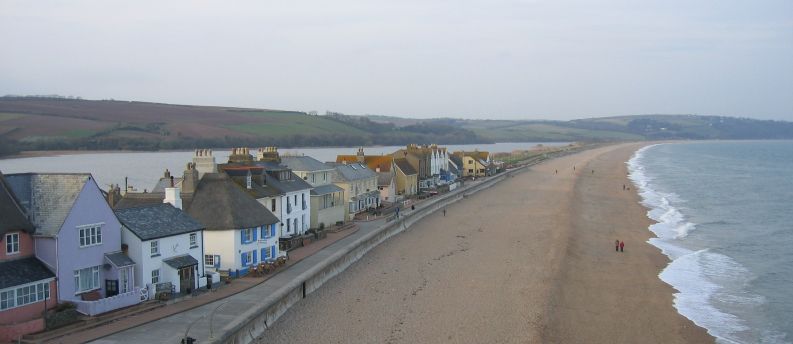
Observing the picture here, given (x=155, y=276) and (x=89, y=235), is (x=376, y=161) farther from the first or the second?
(x=89, y=235)

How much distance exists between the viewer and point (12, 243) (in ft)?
60.5

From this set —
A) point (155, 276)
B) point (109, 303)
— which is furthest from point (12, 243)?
point (155, 276)

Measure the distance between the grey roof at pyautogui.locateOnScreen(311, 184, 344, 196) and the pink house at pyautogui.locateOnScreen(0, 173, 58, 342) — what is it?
1986 centimetres

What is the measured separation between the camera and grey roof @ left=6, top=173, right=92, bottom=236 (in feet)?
63.1

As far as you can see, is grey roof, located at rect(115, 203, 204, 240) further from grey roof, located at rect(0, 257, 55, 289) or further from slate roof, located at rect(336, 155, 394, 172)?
slate roof, located at rect(336, 155, 394, 172)

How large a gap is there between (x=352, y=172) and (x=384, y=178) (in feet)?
26.1

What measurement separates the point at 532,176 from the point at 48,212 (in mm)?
76207

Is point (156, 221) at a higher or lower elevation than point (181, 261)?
higher


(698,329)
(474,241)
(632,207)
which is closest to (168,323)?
(698,329)

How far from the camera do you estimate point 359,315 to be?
2272 cm

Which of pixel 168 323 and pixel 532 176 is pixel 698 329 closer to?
pixel 168 323

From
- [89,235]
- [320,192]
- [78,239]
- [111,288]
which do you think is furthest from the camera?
[320,192]

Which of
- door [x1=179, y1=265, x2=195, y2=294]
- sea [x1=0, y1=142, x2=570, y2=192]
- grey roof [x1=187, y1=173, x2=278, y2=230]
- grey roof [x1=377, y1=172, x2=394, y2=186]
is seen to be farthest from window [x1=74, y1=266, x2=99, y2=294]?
sea [x1=0, y1=142, x2=570, y2=192]

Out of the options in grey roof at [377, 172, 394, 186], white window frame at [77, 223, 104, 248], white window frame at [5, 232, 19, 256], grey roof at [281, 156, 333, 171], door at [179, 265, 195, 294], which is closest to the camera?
white window frame at [5, 232, 19, 256]
